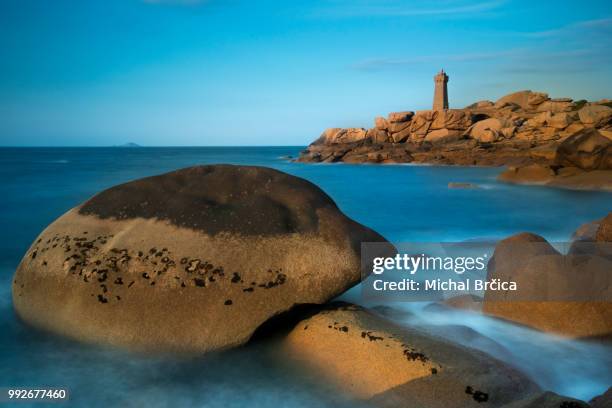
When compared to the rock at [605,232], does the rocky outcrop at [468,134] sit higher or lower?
higher

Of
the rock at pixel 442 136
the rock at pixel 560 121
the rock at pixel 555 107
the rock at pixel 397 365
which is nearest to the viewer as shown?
the rock at pixel 397 365

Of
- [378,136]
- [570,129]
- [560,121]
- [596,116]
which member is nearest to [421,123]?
[378,136]

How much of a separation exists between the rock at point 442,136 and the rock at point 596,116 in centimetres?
1388

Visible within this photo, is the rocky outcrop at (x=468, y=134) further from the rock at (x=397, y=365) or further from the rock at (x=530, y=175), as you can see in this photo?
the rock at (x=397, y=365)

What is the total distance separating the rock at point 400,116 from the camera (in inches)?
2458

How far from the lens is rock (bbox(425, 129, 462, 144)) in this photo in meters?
57.1

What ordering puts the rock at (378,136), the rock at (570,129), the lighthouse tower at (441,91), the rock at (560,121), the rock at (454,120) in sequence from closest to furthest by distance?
1. the rock at (570,129)
2. the rock at (560,121)
3. the rock at (454,120)
4. the rock at (378,136)
5. the lighthouse tower at (441,91)

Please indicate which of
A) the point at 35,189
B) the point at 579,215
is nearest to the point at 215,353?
the point at 579,215

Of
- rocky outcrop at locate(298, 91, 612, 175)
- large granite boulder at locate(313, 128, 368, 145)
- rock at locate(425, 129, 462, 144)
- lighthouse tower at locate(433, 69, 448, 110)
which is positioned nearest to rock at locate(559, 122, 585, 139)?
rocky outcrop at locate(298, 91, 612, 175)

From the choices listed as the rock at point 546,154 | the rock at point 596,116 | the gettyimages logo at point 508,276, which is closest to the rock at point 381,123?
the rock at point 596,116

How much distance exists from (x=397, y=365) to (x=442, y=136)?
186ft

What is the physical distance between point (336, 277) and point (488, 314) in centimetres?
251

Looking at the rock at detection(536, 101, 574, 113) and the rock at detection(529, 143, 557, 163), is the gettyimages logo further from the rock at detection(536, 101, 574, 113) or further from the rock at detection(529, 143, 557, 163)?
the rock at detection(536, 101, 574, 113)

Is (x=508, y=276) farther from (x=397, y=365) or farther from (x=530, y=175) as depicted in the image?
(x=530, y=175)
